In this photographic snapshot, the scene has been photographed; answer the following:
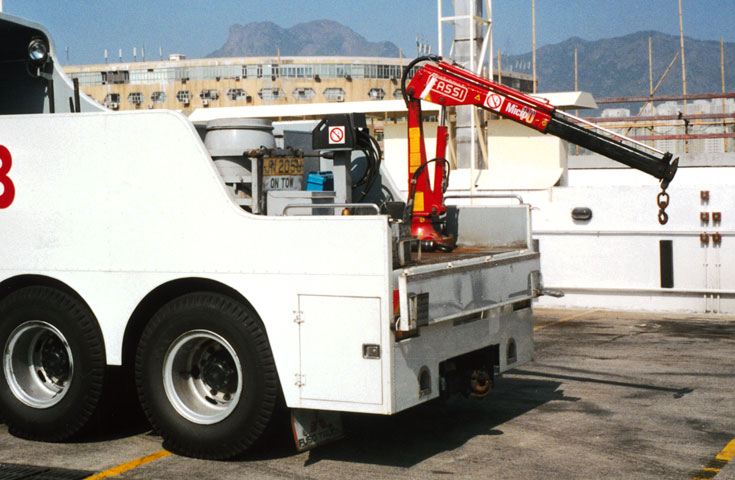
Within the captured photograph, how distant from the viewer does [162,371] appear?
6.64 meters

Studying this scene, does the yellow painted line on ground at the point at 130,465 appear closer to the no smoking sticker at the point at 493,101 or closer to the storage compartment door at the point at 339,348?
the storage compartment door at the point at 339,348

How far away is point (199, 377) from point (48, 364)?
4.33 feet

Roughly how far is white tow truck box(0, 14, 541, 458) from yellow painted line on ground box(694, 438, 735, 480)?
1.60m

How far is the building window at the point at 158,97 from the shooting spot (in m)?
91.2

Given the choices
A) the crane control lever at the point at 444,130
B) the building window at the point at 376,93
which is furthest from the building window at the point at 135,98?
the crane control lever at the point at 444,130

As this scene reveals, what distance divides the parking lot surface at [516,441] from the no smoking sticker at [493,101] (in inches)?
105

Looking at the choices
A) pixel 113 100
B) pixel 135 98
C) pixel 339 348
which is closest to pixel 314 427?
pixel 339 348

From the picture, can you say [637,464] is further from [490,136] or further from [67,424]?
[490,136]

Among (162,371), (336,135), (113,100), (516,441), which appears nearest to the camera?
(162,371)

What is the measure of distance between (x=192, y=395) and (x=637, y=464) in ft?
9.62

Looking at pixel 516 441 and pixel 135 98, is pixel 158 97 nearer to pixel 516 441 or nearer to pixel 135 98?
pixel 135 98

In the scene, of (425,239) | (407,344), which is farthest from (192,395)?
(425,239)

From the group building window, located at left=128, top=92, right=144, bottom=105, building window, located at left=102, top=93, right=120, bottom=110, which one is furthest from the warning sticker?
building window, located at left=128, top=92, right=144, bottom=105

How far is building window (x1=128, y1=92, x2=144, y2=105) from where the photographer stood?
90.4 metres
